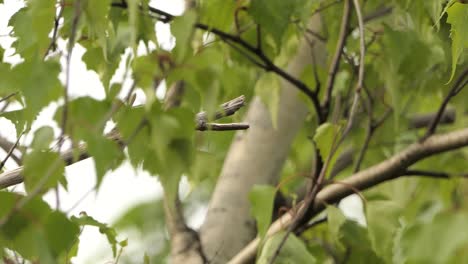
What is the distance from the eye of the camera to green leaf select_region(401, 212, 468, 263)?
2.47ft

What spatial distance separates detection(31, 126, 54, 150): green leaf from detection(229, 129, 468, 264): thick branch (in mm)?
804

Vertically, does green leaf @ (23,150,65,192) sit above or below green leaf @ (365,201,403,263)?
above

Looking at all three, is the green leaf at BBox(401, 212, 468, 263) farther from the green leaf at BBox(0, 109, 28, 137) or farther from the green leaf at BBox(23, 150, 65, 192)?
the green leaf at BBox(0, 109, 28, 137)

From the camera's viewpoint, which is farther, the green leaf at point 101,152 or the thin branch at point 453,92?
the thin branch at point 453,92

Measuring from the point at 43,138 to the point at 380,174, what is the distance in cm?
94

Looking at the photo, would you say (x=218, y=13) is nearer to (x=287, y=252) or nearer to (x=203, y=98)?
(x=287, y=252)

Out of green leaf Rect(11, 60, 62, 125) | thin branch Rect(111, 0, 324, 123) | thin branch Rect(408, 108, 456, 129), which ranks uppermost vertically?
green leaf Rect(11, 60, 62, 125)

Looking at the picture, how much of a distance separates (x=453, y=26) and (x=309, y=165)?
1679mm

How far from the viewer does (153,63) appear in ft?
3.04

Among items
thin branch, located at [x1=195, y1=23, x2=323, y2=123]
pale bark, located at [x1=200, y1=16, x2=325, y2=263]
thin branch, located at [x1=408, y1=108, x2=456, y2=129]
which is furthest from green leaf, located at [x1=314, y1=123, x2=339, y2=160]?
thin branch, located at [x1=408, y1=108, x2=456, y2=129]

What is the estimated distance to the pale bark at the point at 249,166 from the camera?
2008 millimetres

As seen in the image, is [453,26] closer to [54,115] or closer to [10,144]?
[54,115]

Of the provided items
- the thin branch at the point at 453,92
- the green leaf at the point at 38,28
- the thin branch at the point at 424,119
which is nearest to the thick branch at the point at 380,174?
the thin branch at the point at 453,92

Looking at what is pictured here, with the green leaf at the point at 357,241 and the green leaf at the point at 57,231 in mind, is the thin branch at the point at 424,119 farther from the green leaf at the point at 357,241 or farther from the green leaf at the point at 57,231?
the green leaf at the point at 57,231
